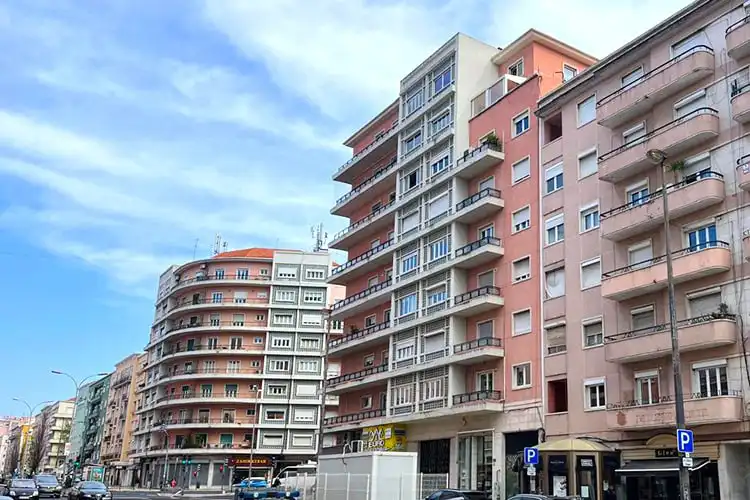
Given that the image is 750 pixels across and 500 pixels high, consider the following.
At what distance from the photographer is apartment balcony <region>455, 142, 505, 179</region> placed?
39531 millimetres

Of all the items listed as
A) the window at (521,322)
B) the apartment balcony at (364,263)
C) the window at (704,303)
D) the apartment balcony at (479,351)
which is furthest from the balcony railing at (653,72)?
the apartment balcony at (364,263)

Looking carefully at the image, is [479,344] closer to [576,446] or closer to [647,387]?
[576,446]

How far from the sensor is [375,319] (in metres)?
49.6

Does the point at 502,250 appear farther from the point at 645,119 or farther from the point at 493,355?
the point at 645,119

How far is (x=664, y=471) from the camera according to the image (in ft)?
85.5

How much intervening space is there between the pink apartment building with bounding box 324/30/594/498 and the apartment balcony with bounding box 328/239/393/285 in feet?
0.55

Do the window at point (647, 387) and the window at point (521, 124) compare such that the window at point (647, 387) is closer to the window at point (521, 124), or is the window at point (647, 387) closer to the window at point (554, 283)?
the window at point (554, 283)

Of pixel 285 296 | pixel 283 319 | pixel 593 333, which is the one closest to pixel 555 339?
pixel 593 333

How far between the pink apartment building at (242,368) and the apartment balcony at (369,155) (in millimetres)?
29112

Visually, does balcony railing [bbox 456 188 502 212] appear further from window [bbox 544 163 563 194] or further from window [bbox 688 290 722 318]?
window [bbox 688 290 722 318]

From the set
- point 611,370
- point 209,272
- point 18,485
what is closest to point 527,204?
point 611,370

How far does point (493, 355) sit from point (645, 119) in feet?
42.0

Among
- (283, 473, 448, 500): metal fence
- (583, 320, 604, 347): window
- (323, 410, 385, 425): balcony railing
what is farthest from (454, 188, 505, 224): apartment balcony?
(283, 473, 448, 500): metal fence

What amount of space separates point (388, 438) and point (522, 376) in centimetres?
1080
